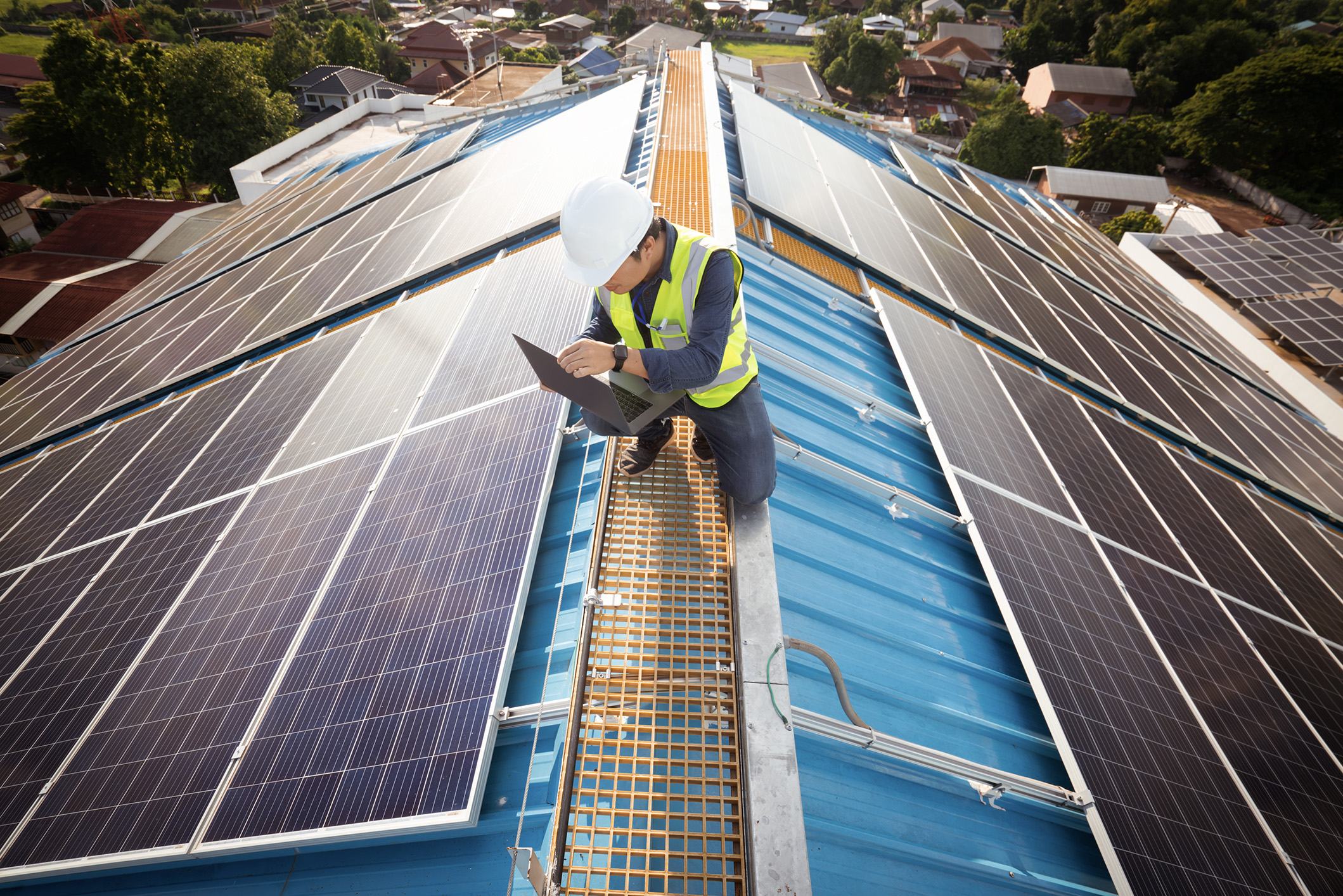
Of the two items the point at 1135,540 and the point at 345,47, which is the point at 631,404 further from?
the point at 345,47

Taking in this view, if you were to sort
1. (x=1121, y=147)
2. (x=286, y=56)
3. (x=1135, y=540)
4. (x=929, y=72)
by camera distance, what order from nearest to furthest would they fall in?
(x=1135, y=540) < (x=1121, y=147) < (x=286, y=56) < (x=929, y=72)

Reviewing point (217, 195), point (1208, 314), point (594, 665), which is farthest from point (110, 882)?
point (217, 195)

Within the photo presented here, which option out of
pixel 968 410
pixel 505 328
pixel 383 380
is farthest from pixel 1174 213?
pixel 383 380

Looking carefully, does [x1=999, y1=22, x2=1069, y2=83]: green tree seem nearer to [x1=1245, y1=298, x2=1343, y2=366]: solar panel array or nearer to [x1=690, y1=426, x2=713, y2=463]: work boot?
[x1=1245, y1=298, x2=1343, y2=366]: solar panel array

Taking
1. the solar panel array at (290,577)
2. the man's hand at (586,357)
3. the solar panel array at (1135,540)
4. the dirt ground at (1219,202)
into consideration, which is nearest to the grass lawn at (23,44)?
the solar panel array at (290,577)

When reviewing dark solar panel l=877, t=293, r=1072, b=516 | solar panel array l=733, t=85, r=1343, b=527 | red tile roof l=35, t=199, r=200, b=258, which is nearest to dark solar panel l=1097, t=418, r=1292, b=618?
solar panel array l=733, t=85, r=1343, b=527

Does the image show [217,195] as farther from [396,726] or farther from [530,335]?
[396,726]
